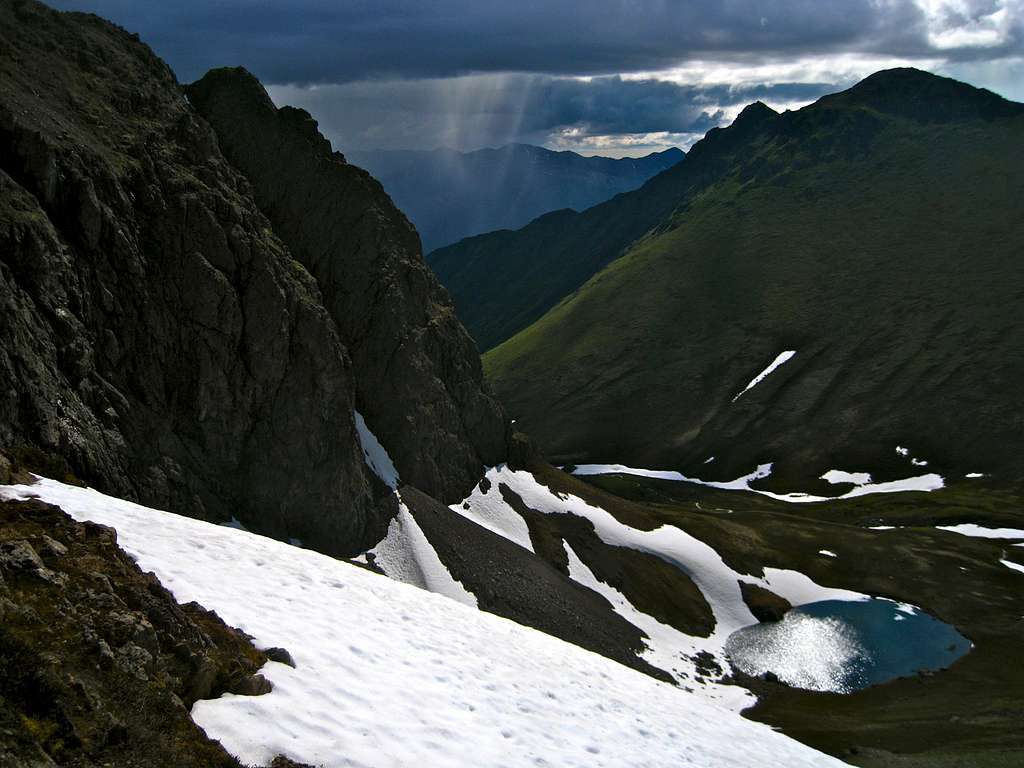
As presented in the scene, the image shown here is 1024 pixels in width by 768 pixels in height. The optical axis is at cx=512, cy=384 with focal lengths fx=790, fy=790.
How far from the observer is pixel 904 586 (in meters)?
93.9

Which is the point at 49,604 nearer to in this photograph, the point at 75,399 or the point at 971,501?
the point at 75,399

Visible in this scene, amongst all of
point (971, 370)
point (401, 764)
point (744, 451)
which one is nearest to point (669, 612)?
point (401, 764)

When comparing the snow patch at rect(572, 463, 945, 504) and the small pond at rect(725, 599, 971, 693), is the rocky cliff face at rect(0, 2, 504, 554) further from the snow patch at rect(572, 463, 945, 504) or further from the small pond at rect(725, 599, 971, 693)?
the snow patch at rect(572, 463, 945, 504)

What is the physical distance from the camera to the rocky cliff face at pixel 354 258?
71.6 metres

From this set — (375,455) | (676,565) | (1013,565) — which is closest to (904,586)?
(1013,565)

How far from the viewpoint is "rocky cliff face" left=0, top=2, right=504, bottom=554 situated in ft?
122

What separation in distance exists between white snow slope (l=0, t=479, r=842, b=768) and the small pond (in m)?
47.6

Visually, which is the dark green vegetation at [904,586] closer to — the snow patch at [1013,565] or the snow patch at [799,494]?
the snow patch at [1013,565]

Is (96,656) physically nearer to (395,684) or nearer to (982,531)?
(395,684)

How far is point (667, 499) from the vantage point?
159 metres

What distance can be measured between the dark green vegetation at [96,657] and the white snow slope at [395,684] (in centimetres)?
75

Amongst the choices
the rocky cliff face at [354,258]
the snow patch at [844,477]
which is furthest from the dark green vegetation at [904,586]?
the rocky cliff face at [354,258]

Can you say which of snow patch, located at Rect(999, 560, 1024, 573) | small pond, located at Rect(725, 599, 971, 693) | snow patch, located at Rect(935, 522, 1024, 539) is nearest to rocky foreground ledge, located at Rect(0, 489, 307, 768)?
small pond, located at Rect(725, 599, 971, 693)

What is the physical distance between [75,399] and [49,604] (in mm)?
26940
